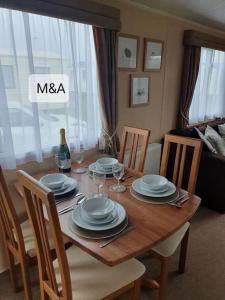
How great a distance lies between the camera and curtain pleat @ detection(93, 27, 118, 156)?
2141 mm

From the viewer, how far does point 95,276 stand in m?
1.28

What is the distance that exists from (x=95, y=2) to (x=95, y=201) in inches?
66.9

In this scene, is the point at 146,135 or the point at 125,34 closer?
the point at 146,135

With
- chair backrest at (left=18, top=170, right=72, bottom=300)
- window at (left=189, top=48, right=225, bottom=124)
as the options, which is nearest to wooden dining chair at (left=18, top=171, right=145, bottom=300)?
chair backrest at (left=18, top=170, right=72, bottom=300)

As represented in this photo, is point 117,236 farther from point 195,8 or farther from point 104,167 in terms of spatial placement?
point 195,8

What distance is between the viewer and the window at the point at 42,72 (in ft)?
5.59

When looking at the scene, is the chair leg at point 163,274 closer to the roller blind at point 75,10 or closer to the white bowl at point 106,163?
the white bowl at point 106,163

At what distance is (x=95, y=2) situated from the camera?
202 cm

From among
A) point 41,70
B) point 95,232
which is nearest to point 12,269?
point 95,232

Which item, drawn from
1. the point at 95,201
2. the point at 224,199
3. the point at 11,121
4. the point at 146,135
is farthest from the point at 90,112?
the point at 224,199

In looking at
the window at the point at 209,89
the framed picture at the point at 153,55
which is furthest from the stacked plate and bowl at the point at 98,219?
the window at the point at 209,89

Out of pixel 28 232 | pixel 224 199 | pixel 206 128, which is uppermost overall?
pixel 206 128

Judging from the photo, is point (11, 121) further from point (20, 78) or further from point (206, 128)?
point (206, 128)

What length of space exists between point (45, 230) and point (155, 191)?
2.45 ft
